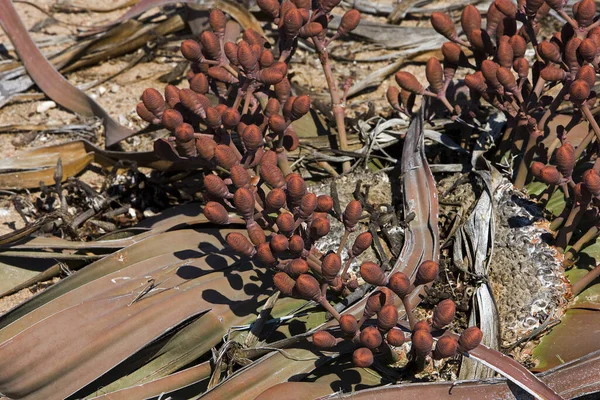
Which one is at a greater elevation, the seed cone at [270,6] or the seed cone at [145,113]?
the seed cone at [270,6]

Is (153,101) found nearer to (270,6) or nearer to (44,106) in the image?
(270,6)

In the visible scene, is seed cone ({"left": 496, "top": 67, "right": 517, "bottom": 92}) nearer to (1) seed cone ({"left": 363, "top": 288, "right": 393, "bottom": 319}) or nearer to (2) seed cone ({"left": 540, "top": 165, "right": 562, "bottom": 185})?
(2) seed cone ({"left": 540, "top": 165, "right": 562, "bottom": 185})

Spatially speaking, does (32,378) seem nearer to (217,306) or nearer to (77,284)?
(77,284)

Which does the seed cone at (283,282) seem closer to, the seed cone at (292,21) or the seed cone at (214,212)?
the seed cone at (214,212)

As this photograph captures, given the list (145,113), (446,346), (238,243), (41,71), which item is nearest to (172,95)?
(145,113)

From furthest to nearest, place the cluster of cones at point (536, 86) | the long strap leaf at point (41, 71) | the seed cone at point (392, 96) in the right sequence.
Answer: the long strap leaf at point (41, 71)
the seed cone at point (392, 96)
the cluster of cones at point (536, 86)

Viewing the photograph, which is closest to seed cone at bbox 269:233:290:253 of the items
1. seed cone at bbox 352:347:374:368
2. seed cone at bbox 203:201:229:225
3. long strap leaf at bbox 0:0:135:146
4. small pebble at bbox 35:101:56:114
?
seed cone at bbox 203:201:229:225

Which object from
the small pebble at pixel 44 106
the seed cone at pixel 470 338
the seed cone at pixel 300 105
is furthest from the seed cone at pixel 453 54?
the small pebble at pixel 44 106
